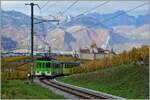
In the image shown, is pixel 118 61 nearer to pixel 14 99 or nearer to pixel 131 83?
pixel 131 83

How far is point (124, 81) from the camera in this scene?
48.2 m

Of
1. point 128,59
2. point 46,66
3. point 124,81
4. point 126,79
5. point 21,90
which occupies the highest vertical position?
point 128,59

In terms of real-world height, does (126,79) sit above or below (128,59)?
below

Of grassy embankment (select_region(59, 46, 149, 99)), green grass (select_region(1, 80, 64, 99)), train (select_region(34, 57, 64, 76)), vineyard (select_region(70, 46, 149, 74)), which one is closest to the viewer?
green grass (select_region(1, 80, 64, 99))

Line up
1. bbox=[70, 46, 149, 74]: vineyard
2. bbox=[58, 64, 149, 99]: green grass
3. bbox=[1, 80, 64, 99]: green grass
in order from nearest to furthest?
1. bbox=[1, 80, 64, 99]: green grass
2. bbox=[58, 64, 149, 99]: green grass
3. bbox=[70, 46, 149, 74]: vineyard

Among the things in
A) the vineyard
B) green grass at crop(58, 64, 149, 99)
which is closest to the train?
the vineyard

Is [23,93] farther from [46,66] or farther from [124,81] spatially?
[46,66]

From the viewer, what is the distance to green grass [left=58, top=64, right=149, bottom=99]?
39588mm

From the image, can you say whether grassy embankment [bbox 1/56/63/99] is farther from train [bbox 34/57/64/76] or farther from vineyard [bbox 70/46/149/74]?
vineyard [bbox 70/46/149/74]

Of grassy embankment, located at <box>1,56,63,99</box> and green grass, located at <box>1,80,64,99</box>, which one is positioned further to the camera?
grassy embankment, located at <box>1,56,63,99</box>

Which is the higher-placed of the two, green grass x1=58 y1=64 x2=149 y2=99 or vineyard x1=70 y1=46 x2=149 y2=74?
vineyard x1=70 y1=46 x2=149 y2=74

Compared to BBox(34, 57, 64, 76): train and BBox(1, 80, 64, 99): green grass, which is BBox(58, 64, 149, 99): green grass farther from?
BBox(34, 57, 64, 76): train

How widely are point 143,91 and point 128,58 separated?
31719 mm

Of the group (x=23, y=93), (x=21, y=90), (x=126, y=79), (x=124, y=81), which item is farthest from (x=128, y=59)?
(x=23, y=93)
